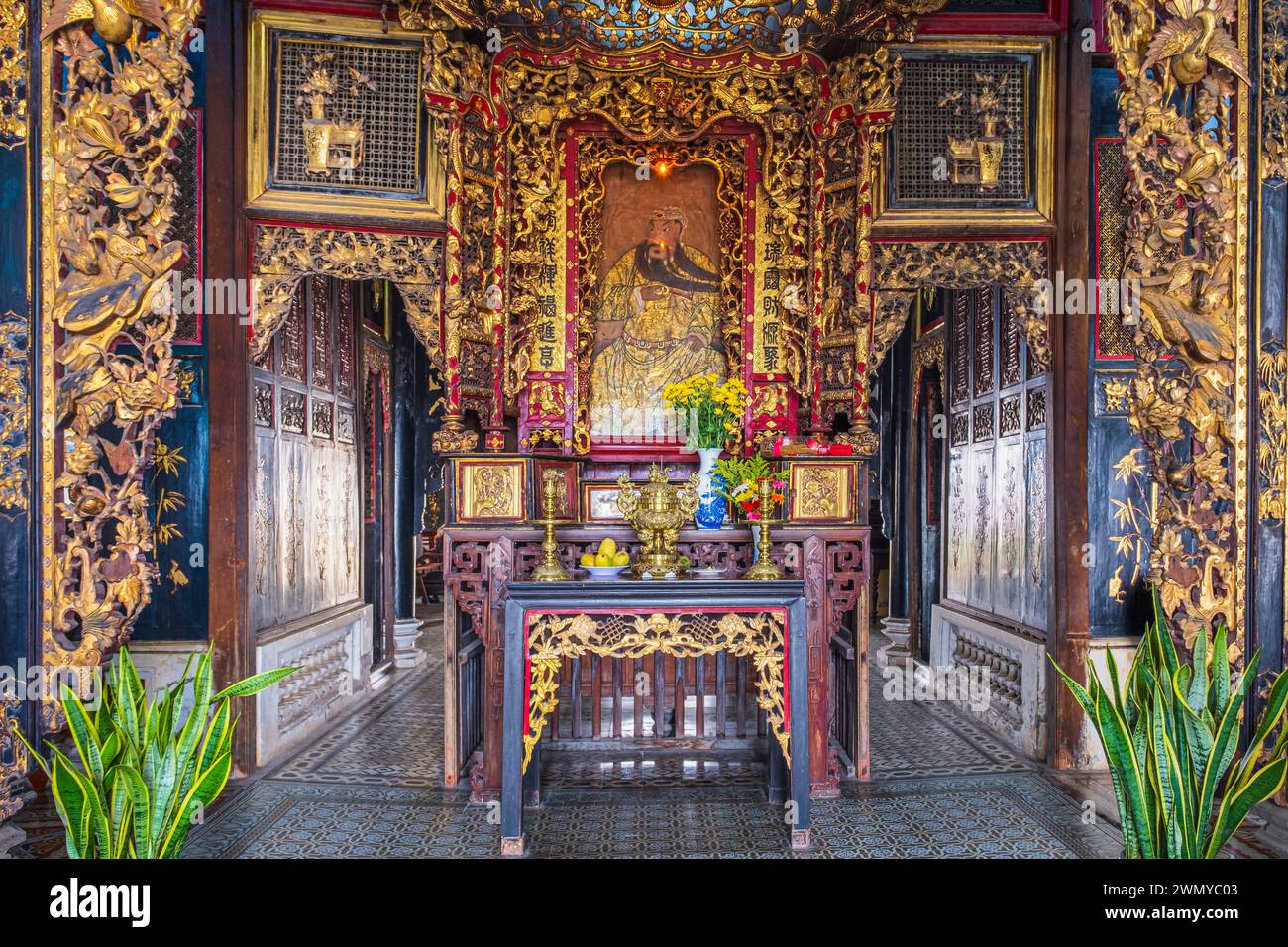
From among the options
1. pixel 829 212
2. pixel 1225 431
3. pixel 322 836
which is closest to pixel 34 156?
pixel 322 836

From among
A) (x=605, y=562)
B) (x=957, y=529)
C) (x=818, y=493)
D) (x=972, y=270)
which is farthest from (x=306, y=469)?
(x=957, y=529)

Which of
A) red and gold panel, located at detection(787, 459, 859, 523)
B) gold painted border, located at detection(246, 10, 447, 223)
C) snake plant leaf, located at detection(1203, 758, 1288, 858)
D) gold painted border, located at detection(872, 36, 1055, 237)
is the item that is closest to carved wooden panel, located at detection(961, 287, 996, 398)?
gold painted border, located at detection(872, 36, 1055, 237)

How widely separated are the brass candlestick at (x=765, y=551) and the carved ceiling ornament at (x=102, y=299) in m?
2.49

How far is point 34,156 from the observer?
294 cm

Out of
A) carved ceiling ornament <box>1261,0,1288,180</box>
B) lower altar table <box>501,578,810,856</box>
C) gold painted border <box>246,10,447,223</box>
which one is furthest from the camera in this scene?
gold painted border <box>246,10,447,223</box>

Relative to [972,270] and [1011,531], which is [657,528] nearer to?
[972,270]

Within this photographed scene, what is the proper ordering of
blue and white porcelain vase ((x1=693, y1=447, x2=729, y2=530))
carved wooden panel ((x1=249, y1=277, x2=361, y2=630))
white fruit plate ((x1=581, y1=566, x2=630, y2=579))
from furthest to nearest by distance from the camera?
carved wooden panel ((x1=249, y1=277, x2=361, y2=630)), blue and white porcelain vase ((x1=693, y1=447, x2=729, y2=530)), white fruit plate ((x1=581, y1=566, x2=630, y2=579))

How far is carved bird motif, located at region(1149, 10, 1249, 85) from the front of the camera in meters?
2.75

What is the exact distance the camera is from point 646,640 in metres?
3.35

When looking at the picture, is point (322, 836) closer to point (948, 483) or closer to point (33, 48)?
point (33, 48)

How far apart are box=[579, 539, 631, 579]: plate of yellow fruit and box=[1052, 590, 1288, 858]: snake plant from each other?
2029 mm

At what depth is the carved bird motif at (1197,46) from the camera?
275cm

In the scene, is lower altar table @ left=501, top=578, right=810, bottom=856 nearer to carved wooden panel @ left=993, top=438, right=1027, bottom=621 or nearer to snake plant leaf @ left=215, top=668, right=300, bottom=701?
snake plant leaf @ left=215, top=668, right=300, bottom=701

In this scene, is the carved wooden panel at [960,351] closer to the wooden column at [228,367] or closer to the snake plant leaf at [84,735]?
the wooden column at [228,367]
